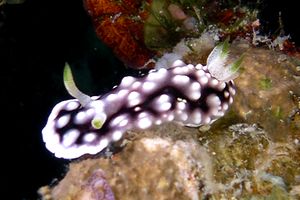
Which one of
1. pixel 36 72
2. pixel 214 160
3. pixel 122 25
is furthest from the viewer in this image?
pixel 36 72

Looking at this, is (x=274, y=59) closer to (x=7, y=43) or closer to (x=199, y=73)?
(x=199, y=73)

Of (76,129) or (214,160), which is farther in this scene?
(214,160)

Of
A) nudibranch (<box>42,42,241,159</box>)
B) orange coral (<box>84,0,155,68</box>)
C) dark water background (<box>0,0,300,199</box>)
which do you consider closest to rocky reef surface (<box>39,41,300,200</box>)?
nudibranch (<box>42,42,241,159</box>)

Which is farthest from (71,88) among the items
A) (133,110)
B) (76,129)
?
(133,110)

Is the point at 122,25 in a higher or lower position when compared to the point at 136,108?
lower

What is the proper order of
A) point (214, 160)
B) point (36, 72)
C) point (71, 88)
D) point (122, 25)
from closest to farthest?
point (71, 88), point (214, 160), point (122, 25), point (36, 72)

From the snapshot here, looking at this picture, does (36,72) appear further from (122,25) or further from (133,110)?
(133,110)

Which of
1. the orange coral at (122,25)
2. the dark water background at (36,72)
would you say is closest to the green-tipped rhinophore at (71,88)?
the orange coral at (122,25)

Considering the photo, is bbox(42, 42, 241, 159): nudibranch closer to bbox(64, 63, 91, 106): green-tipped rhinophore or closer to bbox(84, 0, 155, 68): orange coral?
bbox(64, 63, 91, 106): green-tipped rhinophore
